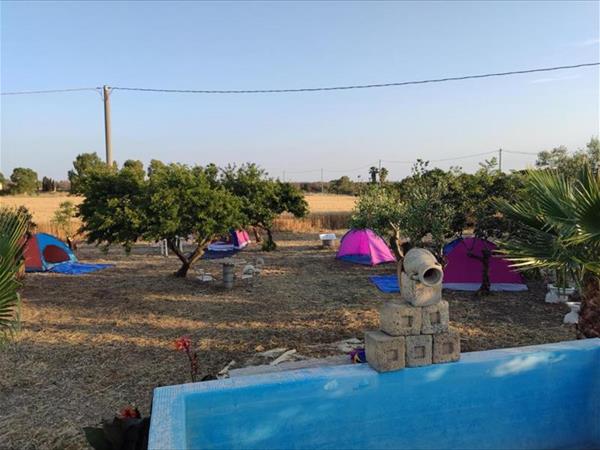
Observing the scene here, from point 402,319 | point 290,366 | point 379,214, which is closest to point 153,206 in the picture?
point 379,214

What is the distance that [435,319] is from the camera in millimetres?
3775

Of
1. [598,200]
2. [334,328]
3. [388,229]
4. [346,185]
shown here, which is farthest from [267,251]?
[346,185]

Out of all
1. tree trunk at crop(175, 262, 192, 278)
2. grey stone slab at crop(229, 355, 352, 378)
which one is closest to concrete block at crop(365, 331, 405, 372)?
grey stone slab at crop(229, 355, 352, 378)

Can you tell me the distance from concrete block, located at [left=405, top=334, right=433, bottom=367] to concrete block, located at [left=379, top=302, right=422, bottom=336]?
7cm

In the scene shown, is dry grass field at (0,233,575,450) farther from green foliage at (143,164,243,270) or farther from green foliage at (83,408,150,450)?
green foliage at (143,164,243,270)

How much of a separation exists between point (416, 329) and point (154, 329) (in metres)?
5.34

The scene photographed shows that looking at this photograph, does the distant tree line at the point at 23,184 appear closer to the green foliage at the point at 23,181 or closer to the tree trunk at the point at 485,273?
the green foliage at the point at 23,181

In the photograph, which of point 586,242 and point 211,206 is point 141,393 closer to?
point 586,242

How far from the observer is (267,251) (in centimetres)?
1833

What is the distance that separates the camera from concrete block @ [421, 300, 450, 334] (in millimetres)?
3730

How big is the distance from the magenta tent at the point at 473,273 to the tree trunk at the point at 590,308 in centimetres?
531

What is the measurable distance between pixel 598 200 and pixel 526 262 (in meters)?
1.01

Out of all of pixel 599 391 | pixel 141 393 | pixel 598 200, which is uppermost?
pixel 598 200

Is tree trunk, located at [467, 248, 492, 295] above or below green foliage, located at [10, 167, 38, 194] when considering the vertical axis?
below
